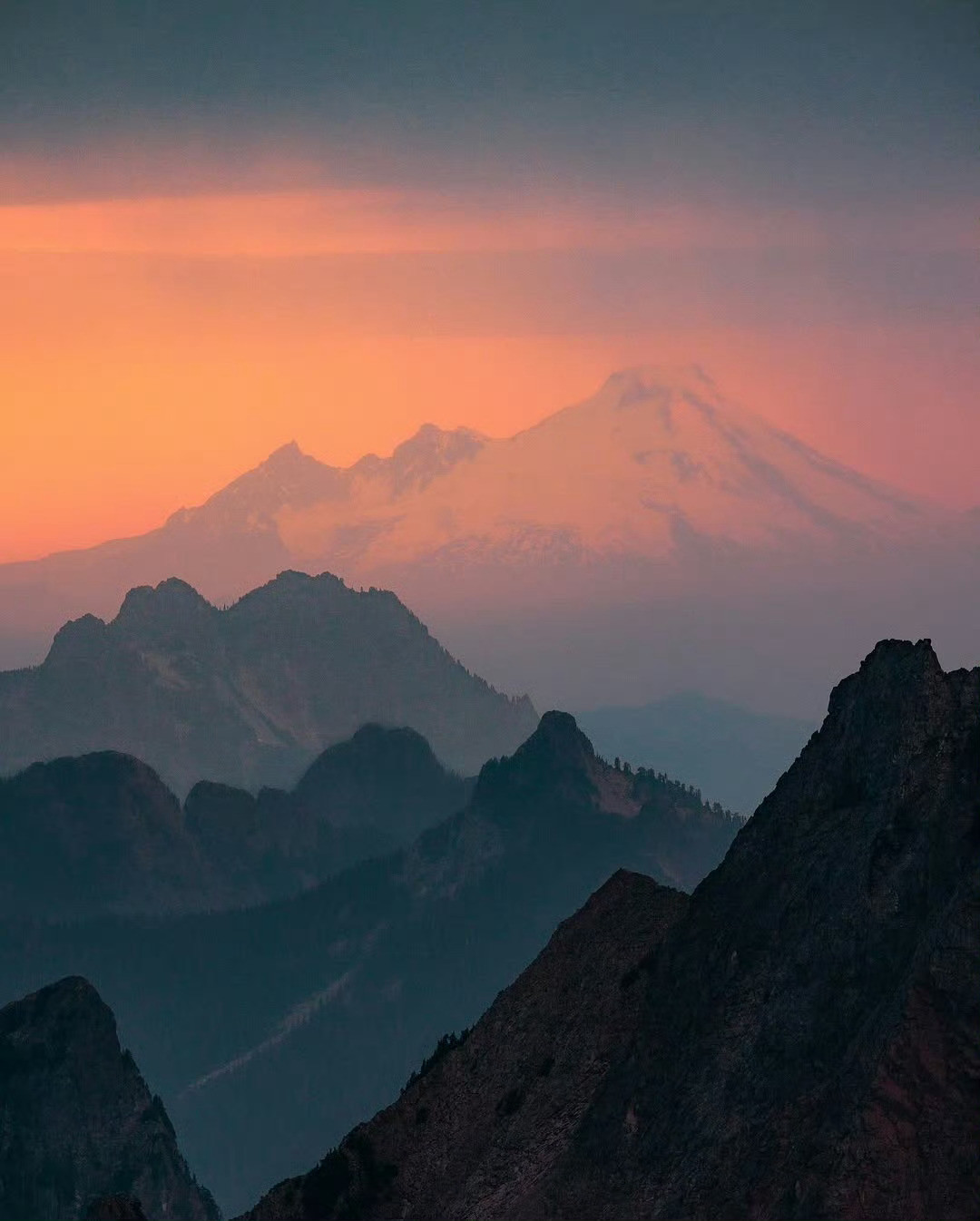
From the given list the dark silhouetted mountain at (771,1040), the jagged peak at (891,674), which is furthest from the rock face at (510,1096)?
the jagged peak at (891,674)

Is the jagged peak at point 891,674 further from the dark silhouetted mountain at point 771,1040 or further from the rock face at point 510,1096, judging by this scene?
the rock face at point 510,1096

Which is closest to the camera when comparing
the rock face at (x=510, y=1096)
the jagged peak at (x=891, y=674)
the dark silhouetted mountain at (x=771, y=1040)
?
the dark silhouetted mountain at (x=771, y=1040)

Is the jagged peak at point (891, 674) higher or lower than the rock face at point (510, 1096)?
higher

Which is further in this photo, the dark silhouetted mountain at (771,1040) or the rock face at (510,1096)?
the rock face at (510,1096)

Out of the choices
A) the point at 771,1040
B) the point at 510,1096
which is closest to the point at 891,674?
the point at 771,1040

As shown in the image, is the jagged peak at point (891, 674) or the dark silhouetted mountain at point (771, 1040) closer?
the dark silhouetted mountain at point (771, 1040)

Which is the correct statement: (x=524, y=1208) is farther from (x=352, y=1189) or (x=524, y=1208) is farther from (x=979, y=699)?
(x=979, y=699)

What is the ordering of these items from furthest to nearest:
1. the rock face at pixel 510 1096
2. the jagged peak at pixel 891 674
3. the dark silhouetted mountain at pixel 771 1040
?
the rock face at pixel 510 1096, the jagged peak at pixel 891 674, the dark silhouetted mountain at pixel 771 1040

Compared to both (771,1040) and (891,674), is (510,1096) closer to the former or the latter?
(771,1040)

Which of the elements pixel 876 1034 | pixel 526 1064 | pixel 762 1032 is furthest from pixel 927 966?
pixel 526 1064
